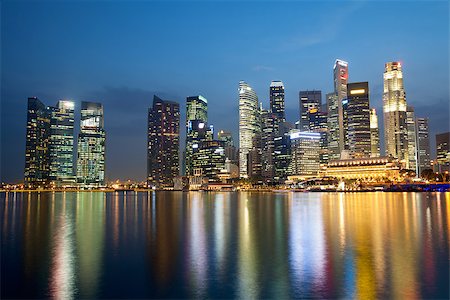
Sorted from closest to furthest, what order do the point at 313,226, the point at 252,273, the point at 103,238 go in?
the point at 252,273, the point at 103,238, the point at 313,226

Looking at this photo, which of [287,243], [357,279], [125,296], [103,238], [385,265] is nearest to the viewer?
[125,296]

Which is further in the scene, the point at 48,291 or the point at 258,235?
the point at 258,235

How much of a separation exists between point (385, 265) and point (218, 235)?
17851 millimetres

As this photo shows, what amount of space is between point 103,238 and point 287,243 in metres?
17.2

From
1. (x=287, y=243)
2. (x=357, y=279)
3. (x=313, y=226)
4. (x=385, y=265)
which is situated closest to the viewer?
(x=357, y=279)

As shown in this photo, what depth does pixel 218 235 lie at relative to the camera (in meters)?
39.3

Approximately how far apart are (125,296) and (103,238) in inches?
784

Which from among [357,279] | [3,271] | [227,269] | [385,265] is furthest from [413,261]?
[3,271]

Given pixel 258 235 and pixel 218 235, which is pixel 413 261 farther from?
pixel 218 235

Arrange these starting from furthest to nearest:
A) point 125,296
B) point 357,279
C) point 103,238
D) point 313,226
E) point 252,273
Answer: point 313,226, point 103,238, point 252,273, point 357,279, point 125,296

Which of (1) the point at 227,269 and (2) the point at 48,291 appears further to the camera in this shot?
(1) the point at 227,269

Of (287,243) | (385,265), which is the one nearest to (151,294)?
(385,265)

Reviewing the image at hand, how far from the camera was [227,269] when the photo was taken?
2445cm

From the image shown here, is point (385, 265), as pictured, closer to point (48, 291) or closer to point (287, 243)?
point (287, 243)
